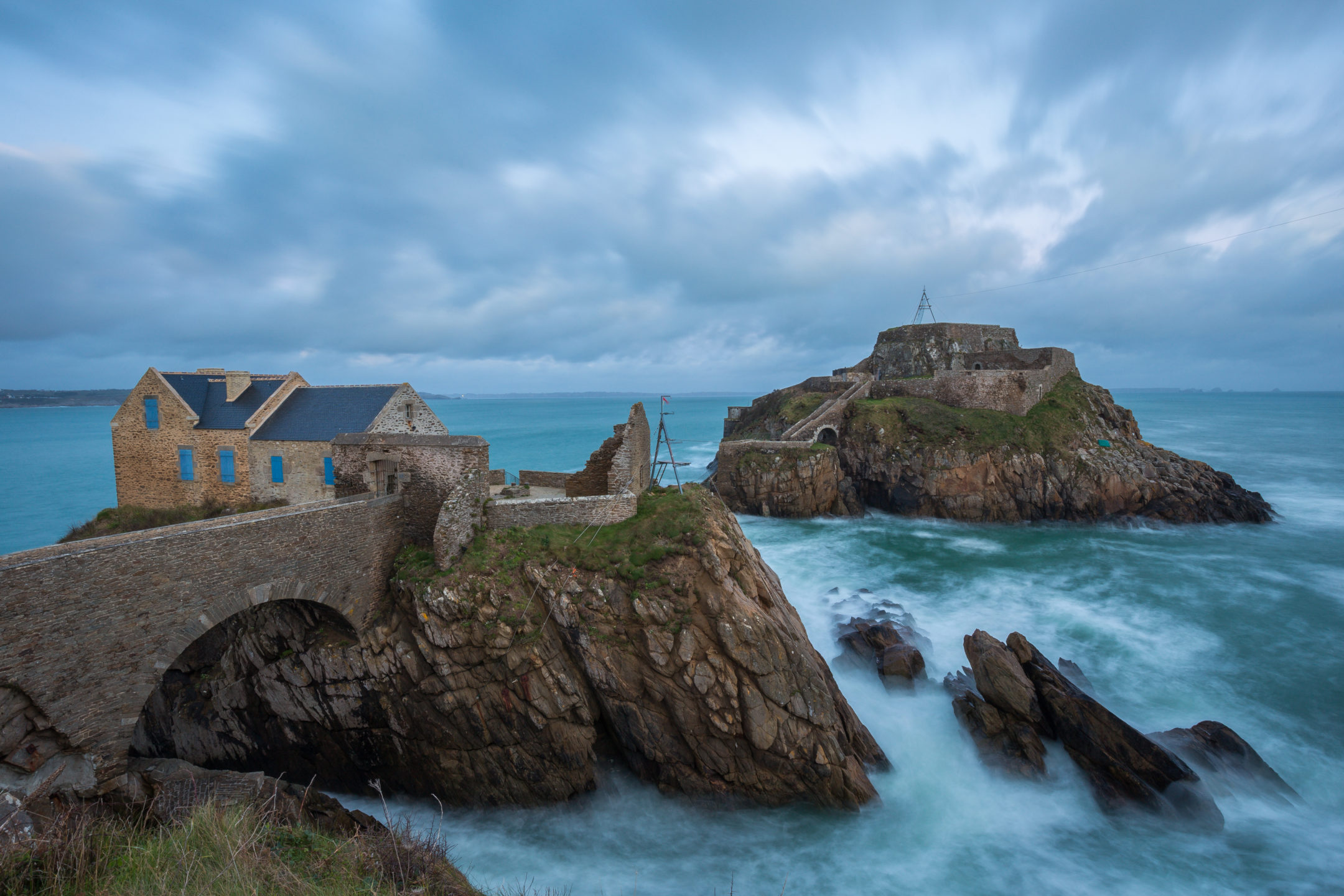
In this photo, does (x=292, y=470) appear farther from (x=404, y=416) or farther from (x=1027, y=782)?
(x=1027, y=782)

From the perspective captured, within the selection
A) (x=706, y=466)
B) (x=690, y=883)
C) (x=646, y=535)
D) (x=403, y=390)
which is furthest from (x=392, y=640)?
(x=706, y=466)

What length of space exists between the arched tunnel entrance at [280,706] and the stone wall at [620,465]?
7.00 metres

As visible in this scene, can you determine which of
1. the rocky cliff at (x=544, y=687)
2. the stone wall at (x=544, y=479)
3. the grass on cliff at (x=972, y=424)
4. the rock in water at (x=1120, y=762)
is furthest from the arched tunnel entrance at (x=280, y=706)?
the grass on cliff at (x=972, y=424)

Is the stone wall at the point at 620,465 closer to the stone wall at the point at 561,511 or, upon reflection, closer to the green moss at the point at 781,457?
the stone wall at the point at 561,511

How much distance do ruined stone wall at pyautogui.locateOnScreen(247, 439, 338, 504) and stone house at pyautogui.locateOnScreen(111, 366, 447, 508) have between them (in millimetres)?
22

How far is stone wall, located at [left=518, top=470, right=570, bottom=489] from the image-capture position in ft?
70.9

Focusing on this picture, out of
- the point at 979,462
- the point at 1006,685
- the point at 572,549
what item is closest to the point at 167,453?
the point at 572,549

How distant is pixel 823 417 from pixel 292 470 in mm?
29298

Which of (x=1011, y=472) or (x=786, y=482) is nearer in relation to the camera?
(x=1011, y=472)

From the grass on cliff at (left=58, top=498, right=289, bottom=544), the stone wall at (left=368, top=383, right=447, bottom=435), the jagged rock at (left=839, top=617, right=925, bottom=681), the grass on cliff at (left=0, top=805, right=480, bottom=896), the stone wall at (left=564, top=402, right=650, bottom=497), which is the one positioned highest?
the stone wall at (left=368, top=383, right=447, bottom=435)

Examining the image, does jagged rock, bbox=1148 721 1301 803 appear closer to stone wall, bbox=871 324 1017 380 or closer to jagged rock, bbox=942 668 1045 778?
jagged rock, bbox=942 668 1045 778

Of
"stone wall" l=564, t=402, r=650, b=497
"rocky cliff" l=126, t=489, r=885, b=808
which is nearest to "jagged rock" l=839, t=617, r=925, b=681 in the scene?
"rocky cliff" l=126, t=489, r=885, b=808

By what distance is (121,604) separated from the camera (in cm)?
971

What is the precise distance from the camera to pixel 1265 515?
3356 centimetres
